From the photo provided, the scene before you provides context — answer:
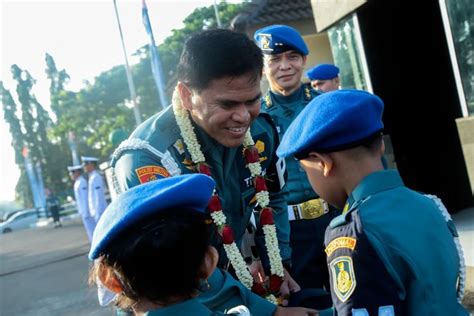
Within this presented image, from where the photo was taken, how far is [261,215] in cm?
231

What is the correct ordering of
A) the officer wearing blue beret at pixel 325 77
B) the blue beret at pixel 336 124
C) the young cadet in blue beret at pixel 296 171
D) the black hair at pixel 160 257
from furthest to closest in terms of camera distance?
the officer wearing blue beret at pixel 325 77, the young cadet in blue beret at pixel 296 171, the blue beret at pixel 336 124, the black hair at pixel 160 257

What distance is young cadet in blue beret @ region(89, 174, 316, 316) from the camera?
127 centimetres

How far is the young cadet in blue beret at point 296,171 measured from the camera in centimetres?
281

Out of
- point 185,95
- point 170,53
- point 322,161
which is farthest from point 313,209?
point 170,53

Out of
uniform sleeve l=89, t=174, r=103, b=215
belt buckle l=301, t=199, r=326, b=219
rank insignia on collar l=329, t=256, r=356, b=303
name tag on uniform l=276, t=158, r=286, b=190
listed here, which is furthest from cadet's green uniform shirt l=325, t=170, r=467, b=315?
uniform sleeve l=89, t=174, r=103, b=215

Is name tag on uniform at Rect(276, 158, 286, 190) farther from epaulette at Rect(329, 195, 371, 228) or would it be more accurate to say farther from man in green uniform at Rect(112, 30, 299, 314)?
epaulette at Rect(329, 195, 371, 228)

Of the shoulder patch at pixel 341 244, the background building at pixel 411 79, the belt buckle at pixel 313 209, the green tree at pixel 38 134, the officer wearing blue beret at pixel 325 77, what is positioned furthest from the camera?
the green tree at pixel 38 134

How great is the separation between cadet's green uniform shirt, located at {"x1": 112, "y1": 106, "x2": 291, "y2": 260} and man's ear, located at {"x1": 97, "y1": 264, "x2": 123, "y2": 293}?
1.76ft

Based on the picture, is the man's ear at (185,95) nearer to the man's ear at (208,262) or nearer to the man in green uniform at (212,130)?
the man in green uniform at (212,130)

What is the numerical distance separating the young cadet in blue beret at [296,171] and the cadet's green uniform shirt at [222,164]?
47 cm

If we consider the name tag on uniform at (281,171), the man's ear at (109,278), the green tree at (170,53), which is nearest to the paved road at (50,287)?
the name tag on uniform at (281,171)

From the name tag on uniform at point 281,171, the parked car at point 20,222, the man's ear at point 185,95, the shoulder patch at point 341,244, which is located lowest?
the parked car at point 20,222

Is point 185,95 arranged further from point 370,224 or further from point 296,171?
point 296,171

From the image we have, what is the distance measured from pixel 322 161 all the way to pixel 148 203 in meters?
0.55
